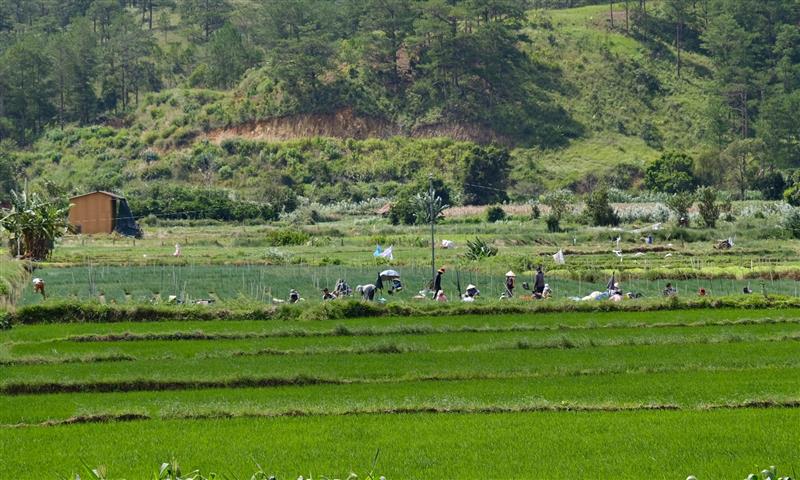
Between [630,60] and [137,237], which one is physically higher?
[630,60]

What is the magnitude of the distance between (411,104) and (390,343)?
88253 millimetres

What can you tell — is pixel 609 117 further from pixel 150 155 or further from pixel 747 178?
pixel 150 155

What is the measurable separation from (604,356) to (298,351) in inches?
267

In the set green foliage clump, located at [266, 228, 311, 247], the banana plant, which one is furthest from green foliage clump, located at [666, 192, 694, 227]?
the banana plant

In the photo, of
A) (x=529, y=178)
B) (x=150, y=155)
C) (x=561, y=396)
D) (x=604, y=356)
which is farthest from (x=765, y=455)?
(x=150, y=155)

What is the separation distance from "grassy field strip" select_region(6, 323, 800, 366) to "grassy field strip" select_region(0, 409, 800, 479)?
25.5 feet

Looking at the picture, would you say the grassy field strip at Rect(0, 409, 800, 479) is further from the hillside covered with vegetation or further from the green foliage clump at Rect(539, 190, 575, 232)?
the hillside covered with vegetation

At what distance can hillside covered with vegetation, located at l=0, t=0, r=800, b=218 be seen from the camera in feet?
333

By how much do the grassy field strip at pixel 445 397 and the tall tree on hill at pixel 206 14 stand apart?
4855 inches

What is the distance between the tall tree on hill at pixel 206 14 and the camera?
5684 inches

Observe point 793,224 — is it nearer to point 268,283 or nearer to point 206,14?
point 268,283

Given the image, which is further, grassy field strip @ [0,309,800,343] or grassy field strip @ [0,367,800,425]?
grassy field strip @ [0,309,800,343]

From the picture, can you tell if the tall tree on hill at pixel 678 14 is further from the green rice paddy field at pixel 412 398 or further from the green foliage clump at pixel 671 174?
the green rice paddy field at pixel 412 398

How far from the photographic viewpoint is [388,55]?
120312mm
